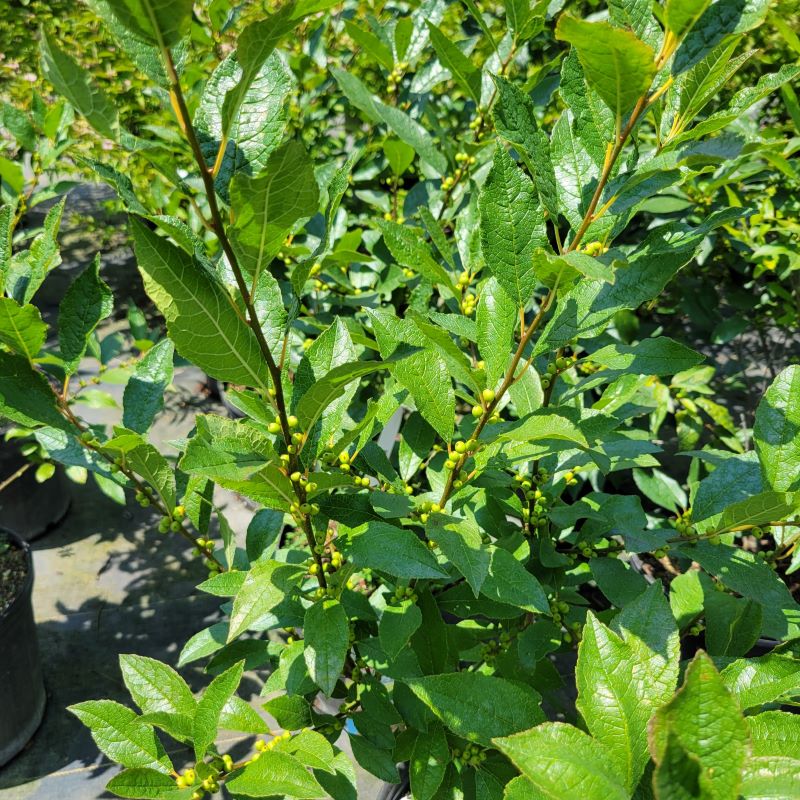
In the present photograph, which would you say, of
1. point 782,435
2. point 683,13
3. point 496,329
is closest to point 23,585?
point 496,329

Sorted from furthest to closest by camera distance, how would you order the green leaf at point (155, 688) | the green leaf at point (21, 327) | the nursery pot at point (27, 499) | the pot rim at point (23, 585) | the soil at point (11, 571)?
the nursery pot at point (27, 499) → the soil at point (11, 571) → the pot rim at point (23, 585) → the green leaf at point (155, 688) → the green leaf at point (21, 327)

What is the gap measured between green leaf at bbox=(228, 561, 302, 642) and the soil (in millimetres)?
1601

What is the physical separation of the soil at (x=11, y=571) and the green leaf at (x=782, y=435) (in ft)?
6.86

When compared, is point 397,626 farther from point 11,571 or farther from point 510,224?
point 11,571

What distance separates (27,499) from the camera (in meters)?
2.98

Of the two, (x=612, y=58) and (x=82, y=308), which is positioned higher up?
(x=612, y=58)

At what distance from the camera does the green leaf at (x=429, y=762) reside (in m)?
0.97

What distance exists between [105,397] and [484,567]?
1.28 meters

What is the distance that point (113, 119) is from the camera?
2.04ft

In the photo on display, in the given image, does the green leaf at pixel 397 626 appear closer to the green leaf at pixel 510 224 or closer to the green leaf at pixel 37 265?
the green leaf at pixel 510 224

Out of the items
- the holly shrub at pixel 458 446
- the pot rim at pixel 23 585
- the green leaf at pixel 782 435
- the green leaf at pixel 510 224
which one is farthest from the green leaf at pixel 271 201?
the pot rim at pixel 23 585

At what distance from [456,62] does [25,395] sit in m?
0.87

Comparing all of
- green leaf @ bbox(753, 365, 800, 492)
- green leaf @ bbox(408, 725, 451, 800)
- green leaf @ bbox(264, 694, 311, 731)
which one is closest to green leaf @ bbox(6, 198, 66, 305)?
green leaf @ bbox(264, 694, 311, 731)

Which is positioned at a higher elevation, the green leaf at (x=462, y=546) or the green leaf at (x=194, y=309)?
the green leaf at (x=194, y=309)
